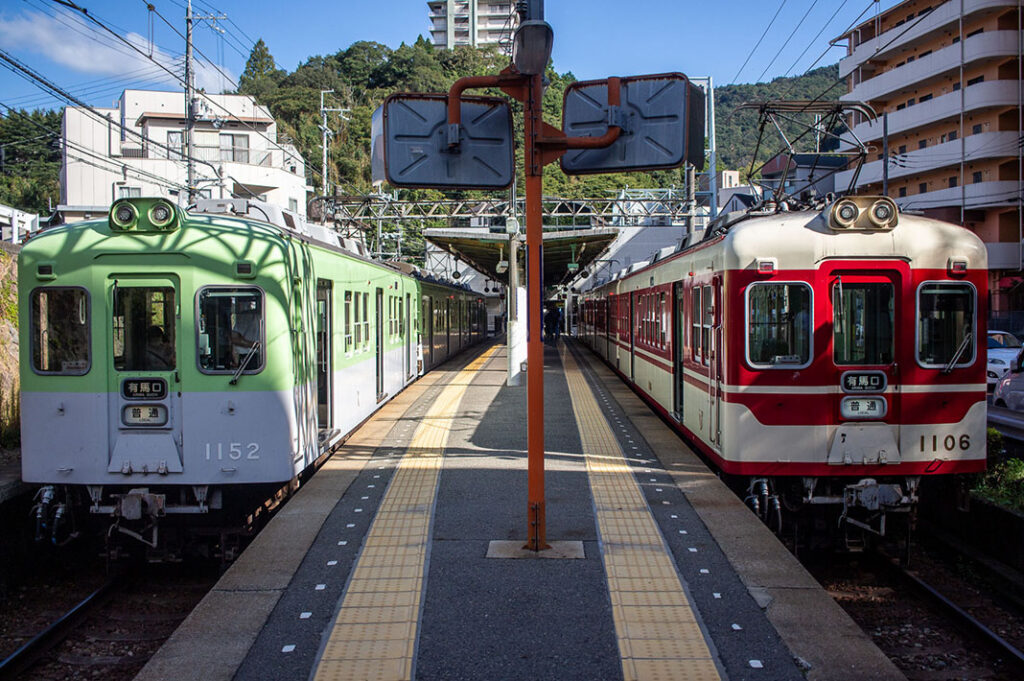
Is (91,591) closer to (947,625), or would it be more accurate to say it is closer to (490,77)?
(490,77)

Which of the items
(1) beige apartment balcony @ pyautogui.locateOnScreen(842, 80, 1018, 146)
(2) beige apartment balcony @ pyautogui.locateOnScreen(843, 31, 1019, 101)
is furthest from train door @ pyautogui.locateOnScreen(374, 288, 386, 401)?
(2) beige apartment balcony @ pyautogui.locateOnScreen(843, 31, 1019, 101)

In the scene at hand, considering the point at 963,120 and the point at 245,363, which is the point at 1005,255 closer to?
the point at 963,120

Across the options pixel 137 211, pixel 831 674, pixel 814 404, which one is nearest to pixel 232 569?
pixel 137 211

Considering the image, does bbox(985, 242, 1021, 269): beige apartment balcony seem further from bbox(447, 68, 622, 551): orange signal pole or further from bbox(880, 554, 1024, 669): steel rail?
bbox(447, 68, 622, 551): orange signal pole

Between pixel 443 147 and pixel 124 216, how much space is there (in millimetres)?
2622

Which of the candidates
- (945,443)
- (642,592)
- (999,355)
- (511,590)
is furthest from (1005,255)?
(511,590)

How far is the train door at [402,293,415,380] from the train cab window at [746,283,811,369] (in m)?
9.11

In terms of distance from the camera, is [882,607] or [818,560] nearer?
[882,607]

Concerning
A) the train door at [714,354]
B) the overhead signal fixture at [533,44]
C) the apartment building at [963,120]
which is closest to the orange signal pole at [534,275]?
the overhead signal fixture at [533,44]

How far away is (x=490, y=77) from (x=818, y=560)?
5059 mm

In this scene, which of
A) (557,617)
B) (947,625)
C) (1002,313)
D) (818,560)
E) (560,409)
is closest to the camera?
(557,617)

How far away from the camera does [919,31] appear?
31.2 metres

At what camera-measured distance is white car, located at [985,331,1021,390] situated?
55.2ft

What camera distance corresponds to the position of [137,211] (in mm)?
6422
